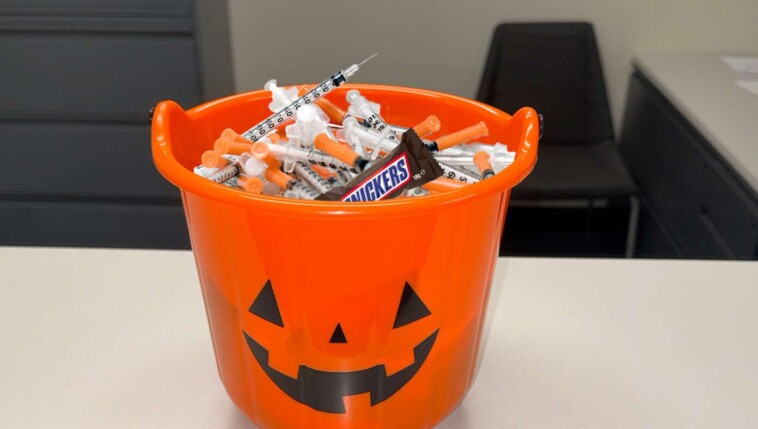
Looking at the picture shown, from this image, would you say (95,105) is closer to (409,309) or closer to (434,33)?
(434,33)

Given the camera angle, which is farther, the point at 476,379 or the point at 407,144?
the point at 476,379

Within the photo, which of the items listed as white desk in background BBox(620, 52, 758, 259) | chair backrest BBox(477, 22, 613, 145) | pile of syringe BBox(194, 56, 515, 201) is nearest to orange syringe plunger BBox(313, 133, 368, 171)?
pile of syringe BBox(194, 56, 515, 201)

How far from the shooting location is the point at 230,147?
47 cm

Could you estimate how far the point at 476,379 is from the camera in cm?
59

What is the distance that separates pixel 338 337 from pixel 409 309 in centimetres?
5

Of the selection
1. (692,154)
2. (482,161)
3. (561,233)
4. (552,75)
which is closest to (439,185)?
(482,161)

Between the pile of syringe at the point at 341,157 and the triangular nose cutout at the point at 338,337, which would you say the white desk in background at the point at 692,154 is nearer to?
the pile of syringe at the point at 341,157

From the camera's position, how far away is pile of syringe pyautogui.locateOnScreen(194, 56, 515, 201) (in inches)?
16.1

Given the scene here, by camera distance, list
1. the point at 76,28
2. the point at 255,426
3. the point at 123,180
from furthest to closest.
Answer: the point at 123,180 < the point at 76,28 < the point at 255,426

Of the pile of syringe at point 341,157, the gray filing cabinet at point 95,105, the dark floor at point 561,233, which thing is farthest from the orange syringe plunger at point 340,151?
the dark floor at point 561,233

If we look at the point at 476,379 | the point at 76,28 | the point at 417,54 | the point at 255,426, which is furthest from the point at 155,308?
the point at 417,54

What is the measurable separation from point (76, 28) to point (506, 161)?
1613 millimetres

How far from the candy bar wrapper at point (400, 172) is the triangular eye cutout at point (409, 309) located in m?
0.06

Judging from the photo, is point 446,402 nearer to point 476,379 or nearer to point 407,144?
point 476,379
